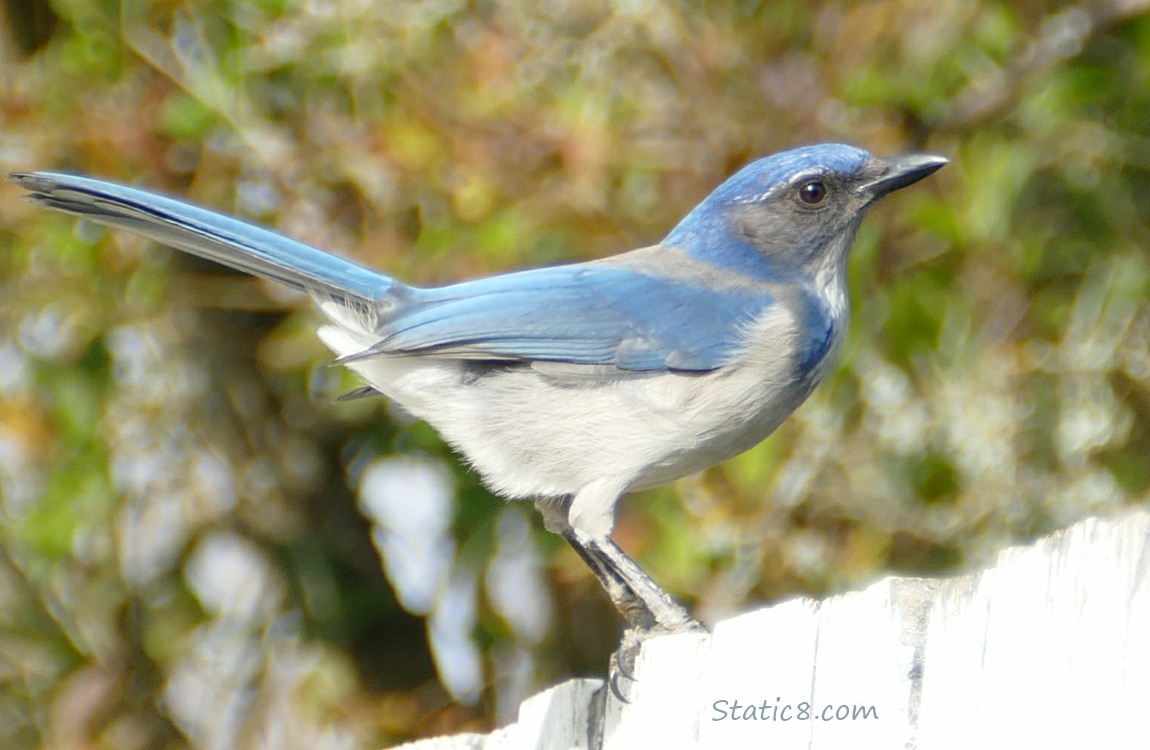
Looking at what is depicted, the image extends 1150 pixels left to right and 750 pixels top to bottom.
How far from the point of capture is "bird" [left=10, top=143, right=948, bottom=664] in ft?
10.8

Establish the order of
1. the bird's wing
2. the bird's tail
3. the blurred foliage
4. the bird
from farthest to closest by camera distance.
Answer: the blurred foliage
the bird's wing
the bird
the bird's tail

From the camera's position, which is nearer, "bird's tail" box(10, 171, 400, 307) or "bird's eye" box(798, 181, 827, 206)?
"bird's tail" box(10, 171, 400, 307)

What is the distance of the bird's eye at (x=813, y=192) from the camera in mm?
3785

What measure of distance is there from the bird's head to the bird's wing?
0.86 ft

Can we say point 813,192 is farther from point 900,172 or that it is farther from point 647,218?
point 647,218

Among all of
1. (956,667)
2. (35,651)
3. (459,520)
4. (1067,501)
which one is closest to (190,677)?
(35,651)

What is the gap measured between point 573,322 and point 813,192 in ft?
2.53

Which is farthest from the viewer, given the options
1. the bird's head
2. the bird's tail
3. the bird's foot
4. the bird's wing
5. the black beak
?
the bird's head

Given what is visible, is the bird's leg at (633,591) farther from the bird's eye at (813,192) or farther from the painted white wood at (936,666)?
the bird's eye at (813,192)

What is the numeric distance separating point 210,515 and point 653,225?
1985 millimetres

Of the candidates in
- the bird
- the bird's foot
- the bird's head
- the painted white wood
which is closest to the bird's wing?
the bird

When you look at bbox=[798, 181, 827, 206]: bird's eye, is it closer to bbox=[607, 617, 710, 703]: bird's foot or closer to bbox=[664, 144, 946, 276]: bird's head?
bbox=[664, 144, 946, 276]: bird's head

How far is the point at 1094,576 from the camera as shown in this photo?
1.79 meters

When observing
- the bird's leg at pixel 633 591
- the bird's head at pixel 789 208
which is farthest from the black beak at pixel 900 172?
the bird's leg at pixel 633 591
